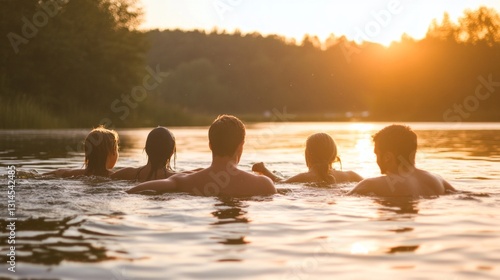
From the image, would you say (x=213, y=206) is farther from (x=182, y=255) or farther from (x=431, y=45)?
(x=431, y=45)

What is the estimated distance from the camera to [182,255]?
4.51 metres

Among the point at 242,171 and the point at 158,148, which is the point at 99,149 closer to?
the point at 158,148

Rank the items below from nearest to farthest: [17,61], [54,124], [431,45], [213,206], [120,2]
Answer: [213,206]
[54,124]
[17,61]
[120,2]
[431,45]

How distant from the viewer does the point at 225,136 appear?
7.13 m

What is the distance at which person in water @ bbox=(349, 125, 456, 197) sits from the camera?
7.34 metres

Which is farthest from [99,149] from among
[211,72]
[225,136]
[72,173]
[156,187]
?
[211,72]

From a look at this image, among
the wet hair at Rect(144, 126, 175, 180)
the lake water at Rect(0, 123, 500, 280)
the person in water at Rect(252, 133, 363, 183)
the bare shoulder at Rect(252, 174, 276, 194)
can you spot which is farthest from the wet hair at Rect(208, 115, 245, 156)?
the person in water at Rect(252, 133, 363, 183)

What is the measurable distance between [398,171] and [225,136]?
7.04 feet

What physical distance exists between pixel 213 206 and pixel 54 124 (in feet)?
81.8

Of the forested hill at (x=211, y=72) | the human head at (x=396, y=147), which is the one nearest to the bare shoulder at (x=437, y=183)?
the human head at (x=396, y=147)

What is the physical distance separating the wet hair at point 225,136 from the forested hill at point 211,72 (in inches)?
870

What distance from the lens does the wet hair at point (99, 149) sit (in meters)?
8.84

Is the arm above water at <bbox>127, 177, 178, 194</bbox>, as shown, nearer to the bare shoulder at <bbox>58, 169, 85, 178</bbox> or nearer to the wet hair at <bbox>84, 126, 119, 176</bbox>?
the wet hair at <bbox>84, 126, 119, 176</bbox>

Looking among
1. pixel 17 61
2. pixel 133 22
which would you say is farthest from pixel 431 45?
pixel 17 61
